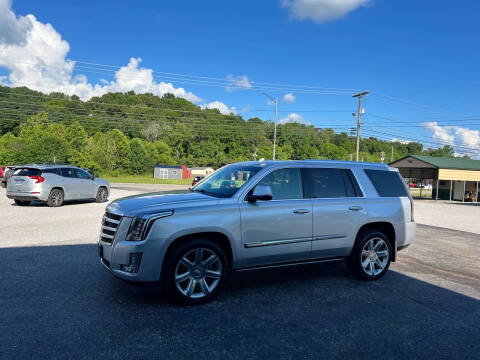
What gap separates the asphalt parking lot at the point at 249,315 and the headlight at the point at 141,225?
26.3 inches

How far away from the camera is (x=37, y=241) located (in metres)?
7.98

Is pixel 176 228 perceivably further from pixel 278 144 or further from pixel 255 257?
pixel 278 144

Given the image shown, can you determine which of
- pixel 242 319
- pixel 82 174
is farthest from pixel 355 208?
pixel 82 174

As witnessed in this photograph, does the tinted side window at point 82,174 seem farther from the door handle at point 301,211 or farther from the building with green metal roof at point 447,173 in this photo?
the building with green metal roof at point 447,173

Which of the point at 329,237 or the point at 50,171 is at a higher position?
the point at 50,171

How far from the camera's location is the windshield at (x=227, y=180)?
16.4ft

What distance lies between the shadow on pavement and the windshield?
1379 mm

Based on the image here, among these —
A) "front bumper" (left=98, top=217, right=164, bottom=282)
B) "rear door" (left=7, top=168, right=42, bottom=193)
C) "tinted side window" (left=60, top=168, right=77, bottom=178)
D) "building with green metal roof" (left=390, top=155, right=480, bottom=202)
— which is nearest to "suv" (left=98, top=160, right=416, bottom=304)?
"front bumper" (left=98, top=217, right=164, bottom=282)

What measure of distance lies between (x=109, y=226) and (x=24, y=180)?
37.7 ft

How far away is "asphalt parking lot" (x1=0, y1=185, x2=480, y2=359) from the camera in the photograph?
3.38 metres

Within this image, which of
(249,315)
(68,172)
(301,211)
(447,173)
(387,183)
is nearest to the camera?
(249,315)

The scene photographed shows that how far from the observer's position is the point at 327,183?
5523mm

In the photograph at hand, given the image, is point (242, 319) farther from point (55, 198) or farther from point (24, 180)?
point (24, 180)

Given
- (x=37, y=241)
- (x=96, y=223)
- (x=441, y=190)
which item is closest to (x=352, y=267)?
(x=37, y=241)
